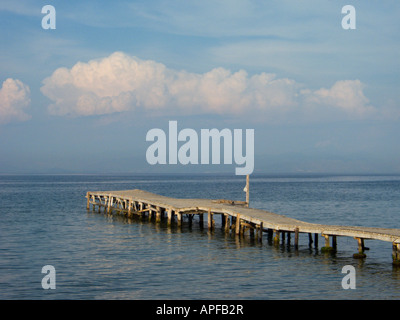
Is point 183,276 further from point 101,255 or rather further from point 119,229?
point 119,229

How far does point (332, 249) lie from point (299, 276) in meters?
6.43

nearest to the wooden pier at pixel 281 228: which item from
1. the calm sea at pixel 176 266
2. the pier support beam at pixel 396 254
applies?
the pier support beam at pixel 396 254

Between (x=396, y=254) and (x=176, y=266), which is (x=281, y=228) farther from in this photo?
(x=176, y=266)

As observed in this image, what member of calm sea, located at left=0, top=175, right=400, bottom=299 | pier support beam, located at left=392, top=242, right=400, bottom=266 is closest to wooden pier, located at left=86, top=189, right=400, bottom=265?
pier support beam, located at left=392, top=242, right=400, bottom=266

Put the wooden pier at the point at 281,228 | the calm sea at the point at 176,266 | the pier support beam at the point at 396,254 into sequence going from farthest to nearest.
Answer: the wooden pier at the point at 281,228 → the pier support beam at the point at 396,254 → the calm sea at the point at 176,266

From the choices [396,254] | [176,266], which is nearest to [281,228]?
[396,254]

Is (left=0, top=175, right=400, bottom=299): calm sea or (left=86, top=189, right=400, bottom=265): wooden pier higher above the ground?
(left=86, top=189, right=400, bottom=265): wooden pier

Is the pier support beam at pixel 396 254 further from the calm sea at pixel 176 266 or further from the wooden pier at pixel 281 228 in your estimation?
the calm sea at pixel 176 266

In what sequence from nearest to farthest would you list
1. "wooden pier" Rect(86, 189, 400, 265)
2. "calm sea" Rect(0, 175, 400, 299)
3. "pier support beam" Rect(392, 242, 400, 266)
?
"calm sea" Rect(0, 175, 400, 299)
"pier support beam" Rect(392, 242, 400, 266)
"wooden pier" Rect(86, 189, 400, 265)

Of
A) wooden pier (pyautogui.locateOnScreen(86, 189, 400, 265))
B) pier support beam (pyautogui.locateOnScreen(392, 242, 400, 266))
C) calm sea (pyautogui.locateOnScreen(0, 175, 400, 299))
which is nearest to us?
calm sea (pyautogui.locateOnScreen(0, 175, 400, 299))

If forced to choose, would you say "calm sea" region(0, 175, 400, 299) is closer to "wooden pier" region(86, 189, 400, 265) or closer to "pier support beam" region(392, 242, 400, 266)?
"pier support beam" region(392, 242, 400, 266)

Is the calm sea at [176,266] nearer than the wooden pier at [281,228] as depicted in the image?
Yes
